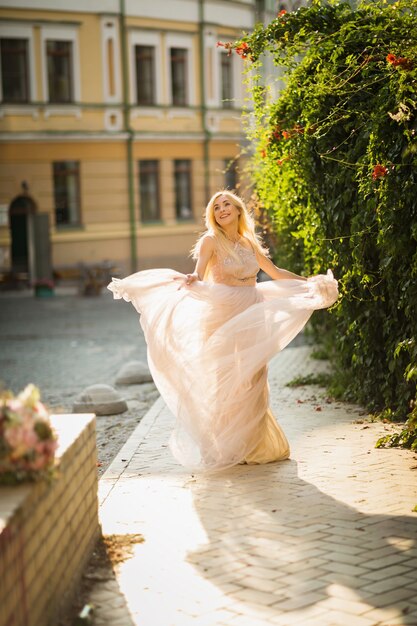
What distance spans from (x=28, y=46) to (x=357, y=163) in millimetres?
27202

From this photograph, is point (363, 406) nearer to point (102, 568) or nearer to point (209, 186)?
point (102, 568)

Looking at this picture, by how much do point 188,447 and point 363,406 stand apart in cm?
279

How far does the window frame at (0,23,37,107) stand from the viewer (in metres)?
32.8

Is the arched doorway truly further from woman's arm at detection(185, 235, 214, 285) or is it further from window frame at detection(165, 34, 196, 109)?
woman's arm at detection(185, 235, 214, 285)

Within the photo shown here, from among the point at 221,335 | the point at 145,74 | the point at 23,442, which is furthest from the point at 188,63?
the point at 23,442

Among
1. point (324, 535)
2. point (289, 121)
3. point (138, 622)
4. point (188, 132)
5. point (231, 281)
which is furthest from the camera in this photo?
point (188, 132)

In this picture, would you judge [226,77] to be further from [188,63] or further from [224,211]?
[224,211]

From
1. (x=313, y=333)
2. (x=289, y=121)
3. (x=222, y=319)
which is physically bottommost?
(x=313, y=333)

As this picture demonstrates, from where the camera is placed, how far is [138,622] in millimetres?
4918

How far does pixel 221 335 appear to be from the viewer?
805cm

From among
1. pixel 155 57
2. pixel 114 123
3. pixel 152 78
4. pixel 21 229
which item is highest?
pixel 155 57

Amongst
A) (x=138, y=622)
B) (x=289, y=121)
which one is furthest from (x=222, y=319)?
(x=138, y=622)

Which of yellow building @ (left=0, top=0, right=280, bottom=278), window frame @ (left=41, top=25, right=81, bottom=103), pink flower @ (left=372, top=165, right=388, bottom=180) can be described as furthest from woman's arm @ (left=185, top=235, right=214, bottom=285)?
window frame @ (left=41, top=25, right=81, bottom=103)

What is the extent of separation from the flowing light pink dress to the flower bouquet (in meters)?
3.48
